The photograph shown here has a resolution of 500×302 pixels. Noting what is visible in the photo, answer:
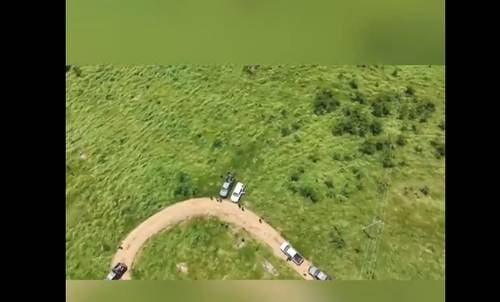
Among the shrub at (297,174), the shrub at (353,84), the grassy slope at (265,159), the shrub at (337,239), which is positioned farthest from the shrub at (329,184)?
the shrub at (353,84)

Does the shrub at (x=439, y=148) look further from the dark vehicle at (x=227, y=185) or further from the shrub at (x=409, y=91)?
the dark vehicle at (x=227, y=185)

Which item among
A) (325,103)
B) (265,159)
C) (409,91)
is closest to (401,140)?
(409,91)

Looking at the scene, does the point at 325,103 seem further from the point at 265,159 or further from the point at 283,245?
the point at 283,245

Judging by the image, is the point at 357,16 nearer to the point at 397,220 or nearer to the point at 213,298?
the point at 397,220

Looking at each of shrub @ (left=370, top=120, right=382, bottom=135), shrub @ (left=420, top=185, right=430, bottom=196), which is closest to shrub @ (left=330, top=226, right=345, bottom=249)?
shrub @ (left=420, top=185, right=430, bottom=196)

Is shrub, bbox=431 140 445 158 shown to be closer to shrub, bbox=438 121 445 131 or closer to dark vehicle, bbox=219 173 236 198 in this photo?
shrub, bbox=438 121 445 131
